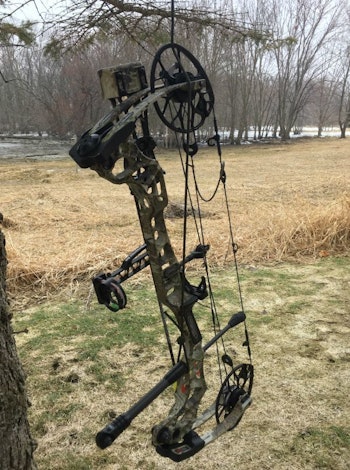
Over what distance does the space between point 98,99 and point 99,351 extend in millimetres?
22824

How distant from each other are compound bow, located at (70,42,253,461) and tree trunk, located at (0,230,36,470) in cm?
51

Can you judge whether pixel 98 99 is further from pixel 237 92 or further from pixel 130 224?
pixel 130 224

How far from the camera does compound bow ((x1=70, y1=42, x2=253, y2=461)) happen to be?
4.63 feet

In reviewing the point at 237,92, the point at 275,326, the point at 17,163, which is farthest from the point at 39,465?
the point at 237,92

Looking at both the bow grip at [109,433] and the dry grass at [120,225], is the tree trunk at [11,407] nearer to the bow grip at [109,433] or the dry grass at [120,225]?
the bow grip at [109,433]

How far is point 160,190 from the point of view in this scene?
169cm

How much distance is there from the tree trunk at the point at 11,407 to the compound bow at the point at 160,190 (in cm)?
51

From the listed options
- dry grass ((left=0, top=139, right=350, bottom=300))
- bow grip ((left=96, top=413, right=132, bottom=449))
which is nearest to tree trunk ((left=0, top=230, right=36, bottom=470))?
bow grip ((left=96, top=413, right=132, bottom=449))

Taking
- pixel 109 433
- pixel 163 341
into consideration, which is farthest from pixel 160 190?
A: pixel 163 341

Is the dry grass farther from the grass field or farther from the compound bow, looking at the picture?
the compound bow

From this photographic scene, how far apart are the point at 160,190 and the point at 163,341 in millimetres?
2305

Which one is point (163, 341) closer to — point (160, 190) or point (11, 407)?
point (11, 407)

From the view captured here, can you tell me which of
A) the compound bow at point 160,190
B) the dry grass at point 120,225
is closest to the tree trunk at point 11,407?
the compound bow at point 160,190

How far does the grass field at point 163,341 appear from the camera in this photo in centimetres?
251
